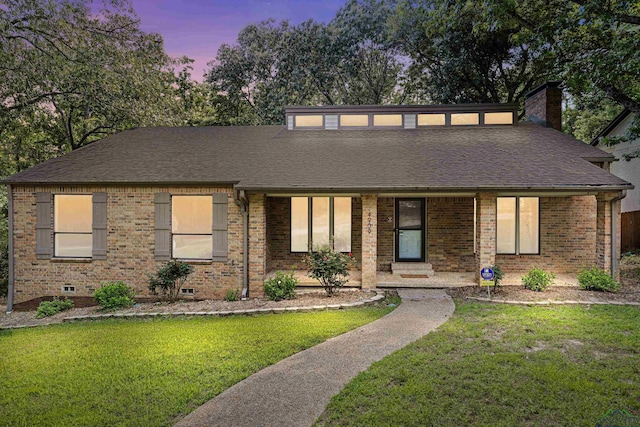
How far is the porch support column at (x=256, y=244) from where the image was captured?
8359mm

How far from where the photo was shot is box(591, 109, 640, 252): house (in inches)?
558

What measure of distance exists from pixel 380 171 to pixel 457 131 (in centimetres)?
448

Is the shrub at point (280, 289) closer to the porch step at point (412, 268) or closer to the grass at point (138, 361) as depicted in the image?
the grass at point (138, 361)

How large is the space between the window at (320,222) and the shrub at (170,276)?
3.37 meters

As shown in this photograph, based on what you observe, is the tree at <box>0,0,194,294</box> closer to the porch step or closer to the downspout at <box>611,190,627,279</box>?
the porch step

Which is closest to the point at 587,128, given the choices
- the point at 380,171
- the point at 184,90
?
the point at 380,171

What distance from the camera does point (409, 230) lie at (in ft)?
34.2

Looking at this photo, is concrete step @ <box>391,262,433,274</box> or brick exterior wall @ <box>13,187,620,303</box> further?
concrete step @ <box>391,262,433,274</box>

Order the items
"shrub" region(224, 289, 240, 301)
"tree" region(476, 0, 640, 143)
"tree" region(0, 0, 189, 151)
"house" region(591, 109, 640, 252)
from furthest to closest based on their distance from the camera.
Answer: "house" region(591, 109, 640, 252) < "tree" region(0, 0, 189, 151) < "tree" region(476, 0, 640, 143) < "shrub" region(224, 289, 240, 301)

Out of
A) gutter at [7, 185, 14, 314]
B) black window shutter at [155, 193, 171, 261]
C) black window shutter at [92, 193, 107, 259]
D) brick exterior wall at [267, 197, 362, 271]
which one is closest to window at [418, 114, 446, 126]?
brick exterior wall at [267, 197, 362, 271]

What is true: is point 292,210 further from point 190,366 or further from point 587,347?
point 587,347

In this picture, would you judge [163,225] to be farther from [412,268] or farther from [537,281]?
[537,281]

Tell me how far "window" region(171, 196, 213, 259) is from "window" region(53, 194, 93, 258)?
2.09 m

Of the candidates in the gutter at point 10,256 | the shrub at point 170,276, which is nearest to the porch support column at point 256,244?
the shrub at point 170,276
